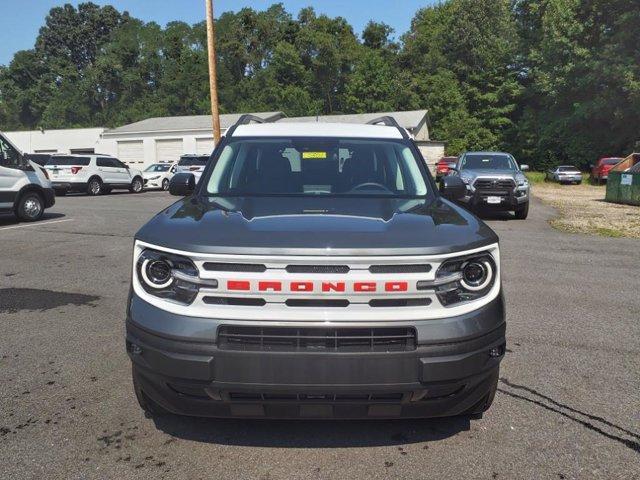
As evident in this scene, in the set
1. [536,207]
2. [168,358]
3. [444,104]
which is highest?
[444,104]

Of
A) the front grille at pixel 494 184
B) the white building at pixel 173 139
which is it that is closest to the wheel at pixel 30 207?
the front grille at pixel 494 184

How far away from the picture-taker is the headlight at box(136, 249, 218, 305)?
2.65m

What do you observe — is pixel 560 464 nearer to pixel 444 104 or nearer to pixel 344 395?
pixel 344 395

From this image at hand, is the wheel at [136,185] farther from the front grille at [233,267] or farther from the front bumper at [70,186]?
the front grille at [233,267]

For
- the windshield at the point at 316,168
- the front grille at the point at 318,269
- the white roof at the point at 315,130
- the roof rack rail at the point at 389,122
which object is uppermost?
the roof rack rail at the point at 389,122

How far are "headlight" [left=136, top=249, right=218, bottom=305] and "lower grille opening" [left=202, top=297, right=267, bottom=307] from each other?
0.06 metres

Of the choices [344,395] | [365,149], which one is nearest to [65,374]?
[344,395]

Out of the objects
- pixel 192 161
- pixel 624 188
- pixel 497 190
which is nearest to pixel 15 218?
pixel 497 190

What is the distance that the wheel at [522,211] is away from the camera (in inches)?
558

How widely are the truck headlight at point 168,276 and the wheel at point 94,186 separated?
72.4ft

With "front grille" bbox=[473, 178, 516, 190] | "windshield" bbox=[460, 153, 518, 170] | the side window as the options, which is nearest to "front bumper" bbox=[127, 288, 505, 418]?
the side window

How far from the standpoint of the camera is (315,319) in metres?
2.55

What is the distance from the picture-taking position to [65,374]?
4.04 metres

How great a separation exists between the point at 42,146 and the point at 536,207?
157 ft
